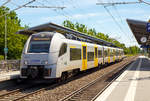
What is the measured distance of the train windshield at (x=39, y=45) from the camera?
13.0m

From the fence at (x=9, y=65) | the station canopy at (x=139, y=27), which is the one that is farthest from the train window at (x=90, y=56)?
the fence at (x=9, y=65)

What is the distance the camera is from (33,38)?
13.7 metres

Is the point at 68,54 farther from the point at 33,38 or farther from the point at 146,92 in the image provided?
the point at 146,92

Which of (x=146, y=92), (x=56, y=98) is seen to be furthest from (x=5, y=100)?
(x=146, y=92)

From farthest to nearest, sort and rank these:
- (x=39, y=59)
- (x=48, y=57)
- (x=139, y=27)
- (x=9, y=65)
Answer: (x=139, y=27) → (x=9, y=65) → (x=39, y=59) → (x=48, y=57)

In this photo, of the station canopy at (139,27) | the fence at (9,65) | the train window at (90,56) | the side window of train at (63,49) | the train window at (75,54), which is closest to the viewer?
the side window of train at (63,49)

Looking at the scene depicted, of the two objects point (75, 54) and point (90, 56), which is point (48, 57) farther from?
point (90, 56)

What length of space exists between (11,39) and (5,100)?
27.5m

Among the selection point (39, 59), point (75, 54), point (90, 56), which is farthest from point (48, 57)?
point (90, 56)

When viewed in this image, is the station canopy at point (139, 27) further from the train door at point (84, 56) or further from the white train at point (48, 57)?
the white train at point (48, 57)

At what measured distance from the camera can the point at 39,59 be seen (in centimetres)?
1252

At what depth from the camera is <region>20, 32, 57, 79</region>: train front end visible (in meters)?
12.2

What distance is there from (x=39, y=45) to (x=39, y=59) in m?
1.10

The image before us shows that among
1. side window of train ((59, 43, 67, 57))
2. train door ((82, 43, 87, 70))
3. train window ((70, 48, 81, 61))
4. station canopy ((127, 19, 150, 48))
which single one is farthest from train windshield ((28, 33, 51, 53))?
station canopy ((127, 19, 150, 48))
